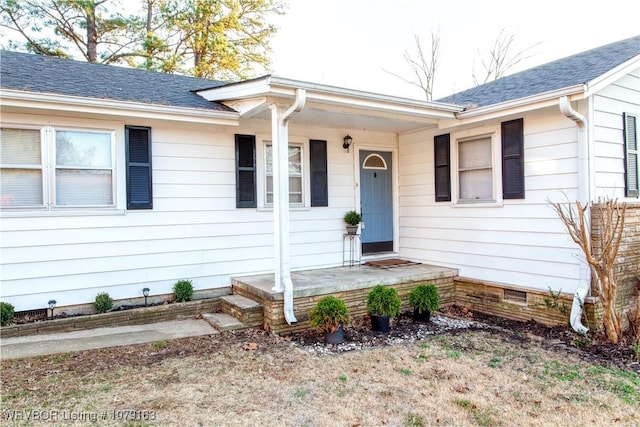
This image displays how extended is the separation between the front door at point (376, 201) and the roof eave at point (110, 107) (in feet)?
8.51

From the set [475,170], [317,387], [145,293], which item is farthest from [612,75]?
[145,293]

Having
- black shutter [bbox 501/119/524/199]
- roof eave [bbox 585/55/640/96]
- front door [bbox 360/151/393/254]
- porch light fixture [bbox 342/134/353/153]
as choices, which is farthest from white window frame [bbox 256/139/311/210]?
roof eave [bbox 585/55/640/96]

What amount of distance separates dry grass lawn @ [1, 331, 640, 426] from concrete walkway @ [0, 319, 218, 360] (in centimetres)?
18

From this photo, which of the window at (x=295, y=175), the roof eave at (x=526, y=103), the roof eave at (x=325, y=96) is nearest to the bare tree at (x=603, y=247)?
the roof eave at (x=526, y=103)

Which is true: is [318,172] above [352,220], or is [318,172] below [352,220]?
above

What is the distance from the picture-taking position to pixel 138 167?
5426 millimetres

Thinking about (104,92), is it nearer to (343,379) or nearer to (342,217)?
(342,217)

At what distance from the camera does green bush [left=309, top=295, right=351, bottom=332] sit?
4.69 meters

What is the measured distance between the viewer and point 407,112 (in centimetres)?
579

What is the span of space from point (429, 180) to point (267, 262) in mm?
3033

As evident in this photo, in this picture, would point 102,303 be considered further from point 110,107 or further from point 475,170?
point 475,170

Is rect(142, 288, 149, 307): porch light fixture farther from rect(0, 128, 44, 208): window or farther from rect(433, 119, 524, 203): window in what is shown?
rect(433, 119, 524, 203): window

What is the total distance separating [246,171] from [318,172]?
123cm

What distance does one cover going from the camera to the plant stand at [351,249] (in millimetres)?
7098
